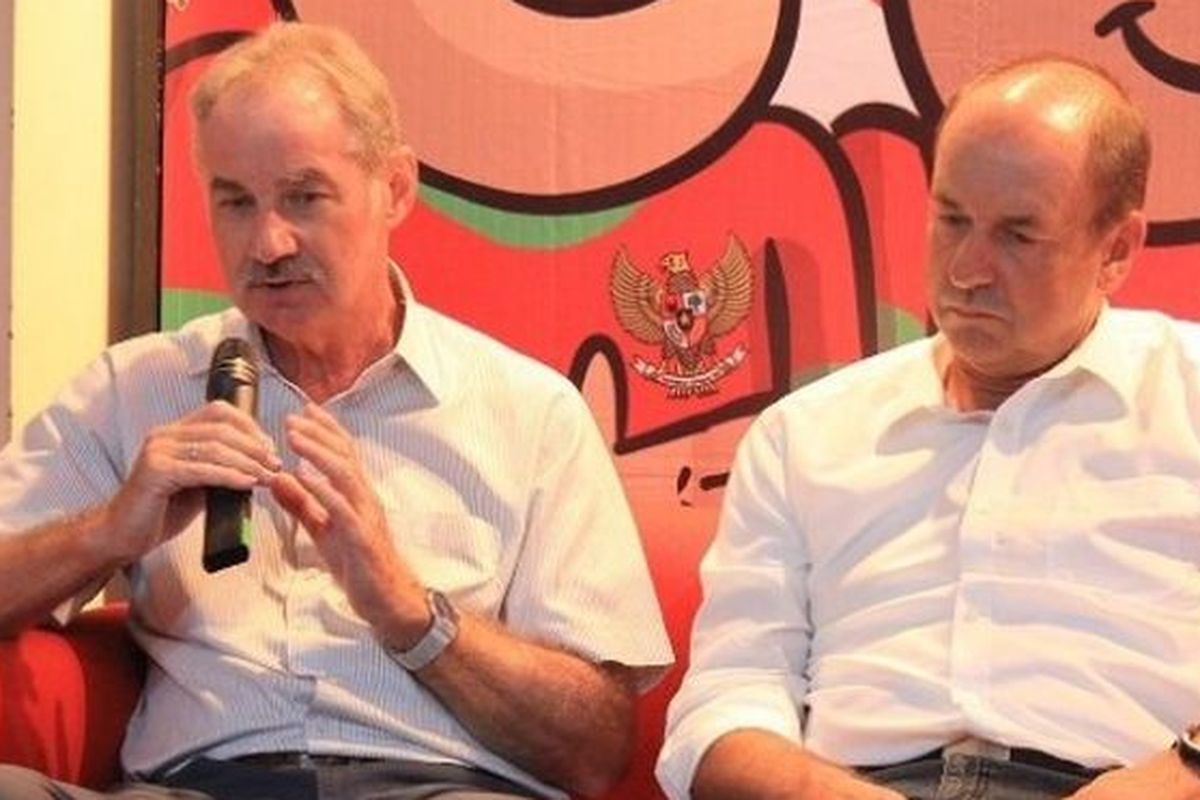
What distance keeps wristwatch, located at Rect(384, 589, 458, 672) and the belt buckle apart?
0.48 meters

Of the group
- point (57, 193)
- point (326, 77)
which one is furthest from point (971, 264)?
point (57, 193)

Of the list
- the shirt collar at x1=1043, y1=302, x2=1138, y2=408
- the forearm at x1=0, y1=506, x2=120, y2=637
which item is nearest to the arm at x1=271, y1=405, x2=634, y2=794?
the forearm at x1=0, y1=506, x2=120, y2=637

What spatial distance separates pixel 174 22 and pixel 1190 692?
5.29 ft

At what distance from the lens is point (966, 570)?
6.24 ft

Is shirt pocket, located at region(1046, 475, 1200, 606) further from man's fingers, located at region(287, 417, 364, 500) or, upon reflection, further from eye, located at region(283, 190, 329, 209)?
eye, located at region(283, 190, 329, 209)

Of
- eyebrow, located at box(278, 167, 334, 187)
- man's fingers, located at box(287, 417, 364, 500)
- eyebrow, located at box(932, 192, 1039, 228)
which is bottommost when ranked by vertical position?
man's fingers, located at box(287, 417, 364, 500)

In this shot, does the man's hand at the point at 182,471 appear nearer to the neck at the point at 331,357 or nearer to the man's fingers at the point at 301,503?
the man's fingers at the point at 301,503

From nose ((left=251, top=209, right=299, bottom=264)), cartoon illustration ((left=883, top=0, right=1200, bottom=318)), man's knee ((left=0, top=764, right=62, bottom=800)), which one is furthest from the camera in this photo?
cartoon illustration ((left=883, top=0, right=1200, bottom=318))

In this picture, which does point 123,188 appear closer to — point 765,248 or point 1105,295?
point 765,248

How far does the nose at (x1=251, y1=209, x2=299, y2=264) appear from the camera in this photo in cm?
204

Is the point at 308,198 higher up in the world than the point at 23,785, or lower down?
higher up

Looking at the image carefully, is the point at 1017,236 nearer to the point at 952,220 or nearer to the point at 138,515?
the point at 952,220

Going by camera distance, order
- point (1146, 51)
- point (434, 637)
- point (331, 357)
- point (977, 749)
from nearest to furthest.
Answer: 1. point (977, 749)
2. point (434, 637)
3. point (331, 357)
4. point (1146, 51)

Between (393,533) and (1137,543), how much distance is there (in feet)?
2.39
